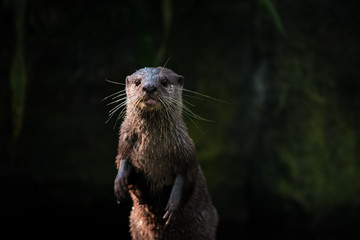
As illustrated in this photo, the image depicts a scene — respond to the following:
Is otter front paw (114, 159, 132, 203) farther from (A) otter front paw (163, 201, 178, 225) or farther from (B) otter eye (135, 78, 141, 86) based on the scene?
(B) otter eye (135, 78, 141, 86)

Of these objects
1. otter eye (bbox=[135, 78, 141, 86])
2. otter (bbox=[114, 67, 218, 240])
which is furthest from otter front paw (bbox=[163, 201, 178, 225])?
otter eye (bbox=[135, 78, 141, 86])

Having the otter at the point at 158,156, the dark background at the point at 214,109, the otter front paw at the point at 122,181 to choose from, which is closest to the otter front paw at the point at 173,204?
the otter at the point at 158,156

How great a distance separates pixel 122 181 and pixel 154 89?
0.42 metres

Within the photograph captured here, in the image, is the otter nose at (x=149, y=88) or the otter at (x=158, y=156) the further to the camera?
the otter at (x=158, y=156)

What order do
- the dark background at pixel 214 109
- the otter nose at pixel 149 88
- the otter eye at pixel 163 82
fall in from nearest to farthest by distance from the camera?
the otter nose at pixel 149 88
the otter eye at pixel 163 82
the dark background at pixel 214 109

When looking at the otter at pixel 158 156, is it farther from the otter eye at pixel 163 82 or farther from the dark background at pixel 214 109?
the dark background at pixel 214 109

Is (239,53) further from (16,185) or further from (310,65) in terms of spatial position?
(16,185)

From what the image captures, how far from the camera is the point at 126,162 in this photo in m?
2.11

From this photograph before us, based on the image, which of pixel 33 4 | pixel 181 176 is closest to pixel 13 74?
pixel 33 4

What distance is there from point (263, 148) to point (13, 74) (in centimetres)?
222

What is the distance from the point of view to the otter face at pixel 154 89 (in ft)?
6.38

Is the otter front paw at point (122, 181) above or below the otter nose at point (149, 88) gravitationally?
below

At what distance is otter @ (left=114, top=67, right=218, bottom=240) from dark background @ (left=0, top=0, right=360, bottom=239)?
1.67m

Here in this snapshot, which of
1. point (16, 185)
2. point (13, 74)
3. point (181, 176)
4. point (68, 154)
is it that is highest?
point (13, 74)
